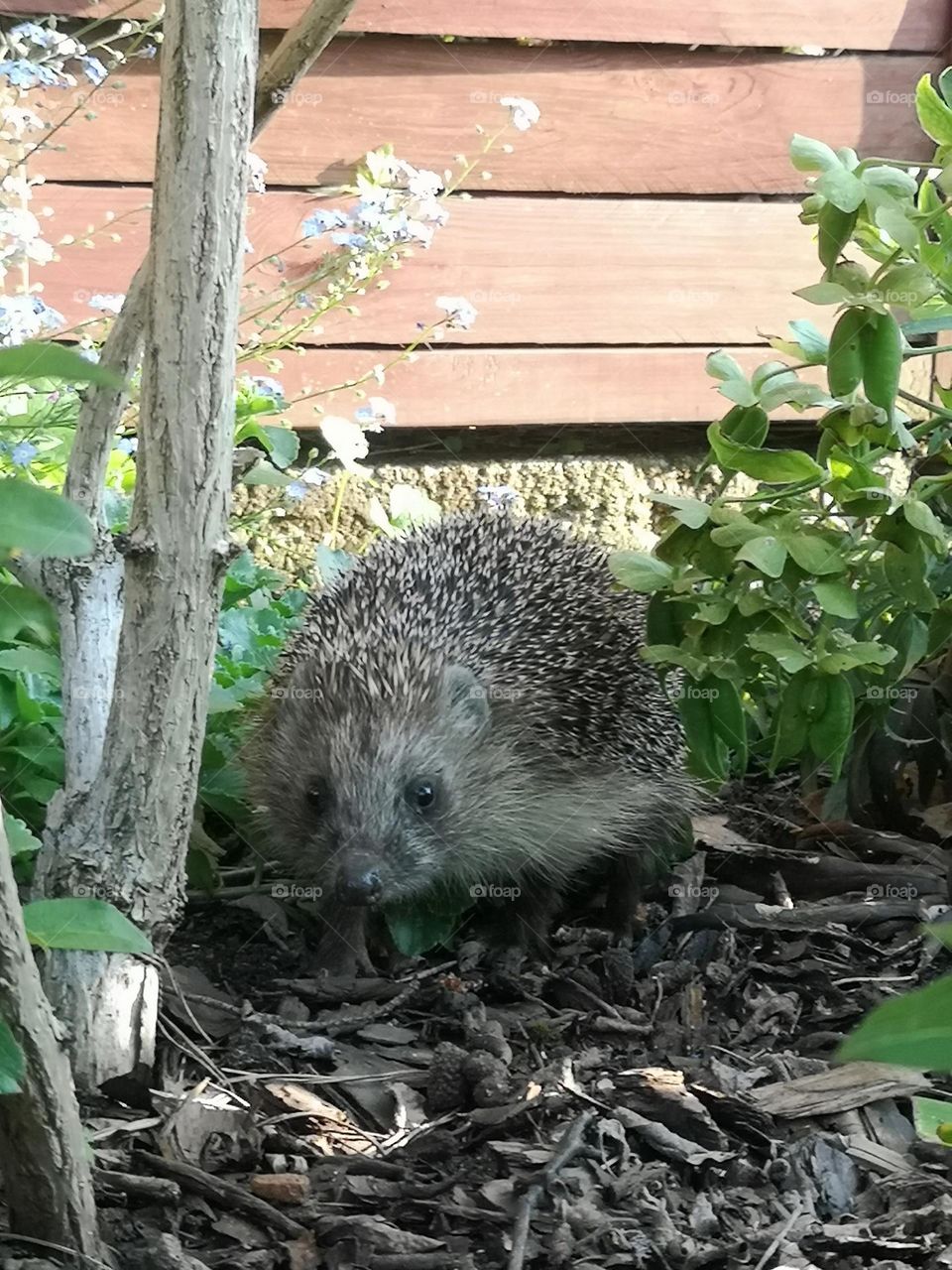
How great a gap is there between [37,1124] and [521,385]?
15.6 ft

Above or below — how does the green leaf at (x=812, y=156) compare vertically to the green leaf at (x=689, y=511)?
above

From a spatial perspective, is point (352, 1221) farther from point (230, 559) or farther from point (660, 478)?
point (660, 478)

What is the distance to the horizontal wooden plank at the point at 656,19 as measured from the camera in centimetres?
559

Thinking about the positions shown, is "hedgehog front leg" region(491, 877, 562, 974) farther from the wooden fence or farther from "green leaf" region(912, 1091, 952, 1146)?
the wooden fence

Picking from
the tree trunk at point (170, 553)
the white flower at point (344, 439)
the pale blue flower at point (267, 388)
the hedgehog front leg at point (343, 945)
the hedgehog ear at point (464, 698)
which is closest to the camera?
the tree trunk at point (170, 553)

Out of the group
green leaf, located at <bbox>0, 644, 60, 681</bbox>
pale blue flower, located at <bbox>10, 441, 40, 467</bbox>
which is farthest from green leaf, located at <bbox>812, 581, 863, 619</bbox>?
pale blue flower, located at <bbox>10, 441, 40, 467</bbox>

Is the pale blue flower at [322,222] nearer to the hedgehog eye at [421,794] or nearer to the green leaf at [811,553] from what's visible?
the hedgehog eye at [421,794]

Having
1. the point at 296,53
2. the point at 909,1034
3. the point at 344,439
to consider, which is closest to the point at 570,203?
the point at 344,439

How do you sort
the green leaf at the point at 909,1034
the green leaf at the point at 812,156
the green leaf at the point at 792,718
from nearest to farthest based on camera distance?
the green leaf at the point at 909,1034, the green leaf at the point at 812,156, the green leaf at the point at 792,718

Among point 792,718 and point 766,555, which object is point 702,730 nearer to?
point 792,718

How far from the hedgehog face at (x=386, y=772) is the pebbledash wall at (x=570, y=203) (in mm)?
1901

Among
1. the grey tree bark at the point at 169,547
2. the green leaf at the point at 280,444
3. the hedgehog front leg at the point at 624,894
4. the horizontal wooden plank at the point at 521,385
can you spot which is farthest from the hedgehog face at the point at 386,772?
the horizontal wooden plank at the point at 521,385

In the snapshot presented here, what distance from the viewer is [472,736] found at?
4.08 m

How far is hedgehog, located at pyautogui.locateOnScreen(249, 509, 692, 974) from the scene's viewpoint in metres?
3.91
